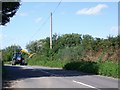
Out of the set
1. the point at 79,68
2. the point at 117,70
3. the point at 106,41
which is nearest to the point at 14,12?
the point at 117,70

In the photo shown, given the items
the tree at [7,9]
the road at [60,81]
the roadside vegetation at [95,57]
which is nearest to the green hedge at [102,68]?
the roadside vegetation at [95,57]

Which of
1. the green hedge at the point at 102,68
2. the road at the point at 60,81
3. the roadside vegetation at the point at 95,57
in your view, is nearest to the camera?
the road at the point at 60,81

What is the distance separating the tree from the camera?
87.2 ft

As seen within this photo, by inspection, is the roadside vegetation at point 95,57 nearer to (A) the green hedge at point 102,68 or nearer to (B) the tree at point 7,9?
(A) the green hedge at point 102,68

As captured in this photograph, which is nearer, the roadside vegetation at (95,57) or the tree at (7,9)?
the tree at (7,9)

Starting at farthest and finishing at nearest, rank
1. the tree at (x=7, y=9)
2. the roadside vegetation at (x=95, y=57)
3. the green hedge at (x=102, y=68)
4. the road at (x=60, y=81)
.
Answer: the roadside vegetation at (x=95, y=57) < the green hedge at (x=102, y=68) < the tree at (x=7, y=9) < the road at (x=60, y=81)

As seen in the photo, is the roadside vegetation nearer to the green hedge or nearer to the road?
Result: the green hedge

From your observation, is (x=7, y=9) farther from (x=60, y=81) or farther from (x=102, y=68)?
(x=102, y=68)

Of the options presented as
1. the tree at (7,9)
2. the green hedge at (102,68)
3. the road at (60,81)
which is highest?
the tree at (7,9)

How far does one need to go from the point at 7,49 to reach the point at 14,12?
116 metres

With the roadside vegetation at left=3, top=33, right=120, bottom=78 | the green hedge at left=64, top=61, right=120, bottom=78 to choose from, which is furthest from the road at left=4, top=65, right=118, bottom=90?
the roadside vegetation at left=3, top=33, right=120, bottom=78

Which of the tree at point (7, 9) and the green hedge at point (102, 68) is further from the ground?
the tree at point (7, 9)

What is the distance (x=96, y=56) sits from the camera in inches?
1764

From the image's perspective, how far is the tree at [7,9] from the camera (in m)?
26.6
